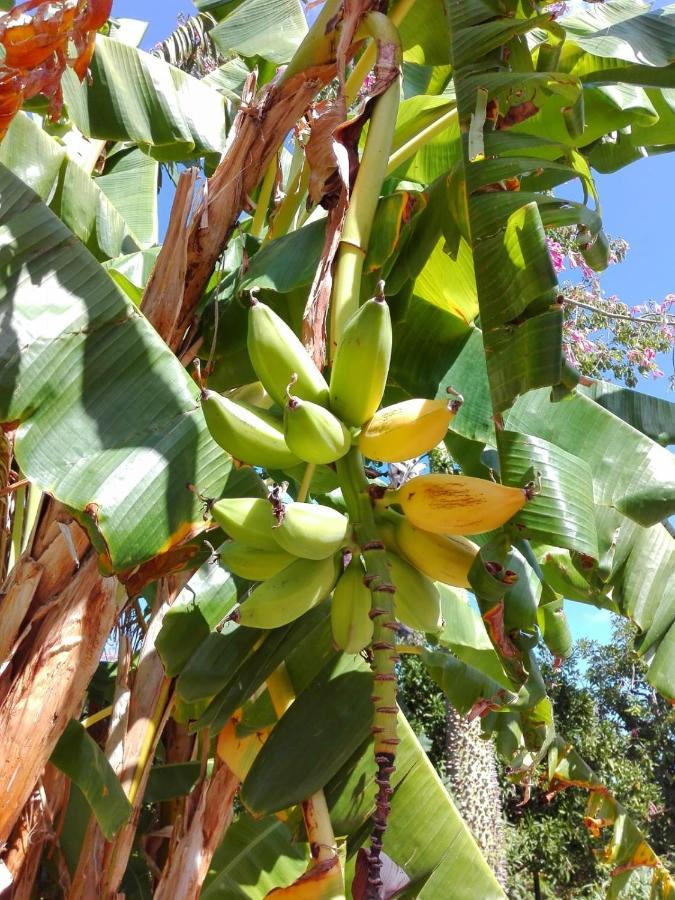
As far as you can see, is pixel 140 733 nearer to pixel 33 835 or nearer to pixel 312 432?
pixel 33 835

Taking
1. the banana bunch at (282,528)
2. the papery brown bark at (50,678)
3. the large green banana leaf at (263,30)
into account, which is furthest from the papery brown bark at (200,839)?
the large green banana leaf at (263,30)

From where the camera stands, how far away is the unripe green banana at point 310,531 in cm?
81

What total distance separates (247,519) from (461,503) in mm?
249

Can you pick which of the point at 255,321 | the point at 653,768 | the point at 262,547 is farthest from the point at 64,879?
the point at 653,768

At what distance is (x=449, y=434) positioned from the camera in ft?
4.45

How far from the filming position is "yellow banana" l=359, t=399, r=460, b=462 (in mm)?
854

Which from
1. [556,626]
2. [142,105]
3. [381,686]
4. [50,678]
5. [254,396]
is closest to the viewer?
[381,686]

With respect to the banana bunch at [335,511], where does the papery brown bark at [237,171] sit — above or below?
above

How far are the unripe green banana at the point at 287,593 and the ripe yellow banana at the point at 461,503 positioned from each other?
0.47 ft

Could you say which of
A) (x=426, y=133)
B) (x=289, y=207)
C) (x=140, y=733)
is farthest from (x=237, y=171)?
(x=140, y=733)

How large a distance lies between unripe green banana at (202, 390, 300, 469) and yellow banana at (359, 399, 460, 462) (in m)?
0.10

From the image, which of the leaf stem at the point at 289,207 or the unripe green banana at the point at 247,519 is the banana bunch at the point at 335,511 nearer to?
the unripe green banana at the point at 247,519

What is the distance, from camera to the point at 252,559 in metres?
0.92

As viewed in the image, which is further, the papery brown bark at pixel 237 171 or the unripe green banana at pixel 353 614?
the papery brown bark at pixel 237 171
